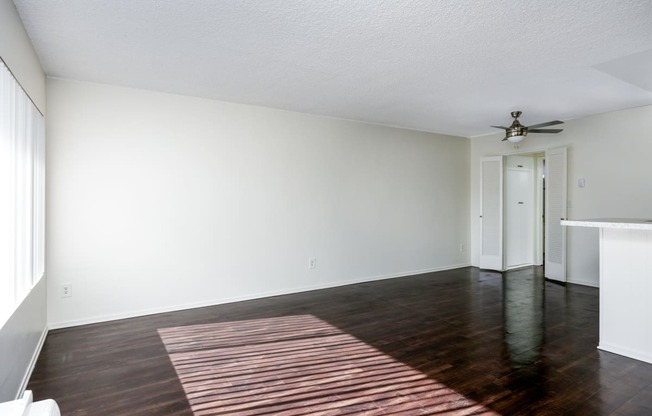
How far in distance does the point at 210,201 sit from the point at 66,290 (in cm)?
161

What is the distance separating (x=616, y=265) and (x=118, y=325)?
4.38m

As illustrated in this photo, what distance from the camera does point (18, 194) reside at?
232cm

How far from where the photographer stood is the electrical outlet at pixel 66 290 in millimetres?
3455

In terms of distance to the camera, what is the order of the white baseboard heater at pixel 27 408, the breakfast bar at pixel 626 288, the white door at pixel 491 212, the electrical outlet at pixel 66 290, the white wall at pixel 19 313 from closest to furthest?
the white baseboard heater at pixel 27 408, the white wall at pixel 19 313, the breakfast bar at pixel 626 288, the electrical outlet at pixel 66 290, the white door at pixel 491 212

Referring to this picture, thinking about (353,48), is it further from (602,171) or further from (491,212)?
(491,212)

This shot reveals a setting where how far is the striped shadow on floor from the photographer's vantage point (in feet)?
6.83

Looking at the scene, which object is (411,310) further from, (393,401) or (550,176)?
(550,176)

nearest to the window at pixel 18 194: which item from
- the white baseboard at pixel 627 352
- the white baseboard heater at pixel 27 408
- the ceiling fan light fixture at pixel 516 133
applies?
the white baseboard heater at pixel 27 408

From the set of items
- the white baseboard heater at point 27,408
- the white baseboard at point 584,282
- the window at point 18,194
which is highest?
the window at point 18,194

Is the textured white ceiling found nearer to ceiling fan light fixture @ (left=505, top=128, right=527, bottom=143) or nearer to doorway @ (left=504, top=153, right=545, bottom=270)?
ceiling fan light fixture @ (left=505, top=128, right=527, bottom=143)

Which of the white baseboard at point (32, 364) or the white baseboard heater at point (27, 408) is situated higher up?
→ the white baseboard heater at point (27, 408)

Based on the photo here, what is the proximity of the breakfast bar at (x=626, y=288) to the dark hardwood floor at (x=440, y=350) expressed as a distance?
0.42ft

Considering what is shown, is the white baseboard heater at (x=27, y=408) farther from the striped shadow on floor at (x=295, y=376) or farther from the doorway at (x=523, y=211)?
the doorway at (x=523, y=211)

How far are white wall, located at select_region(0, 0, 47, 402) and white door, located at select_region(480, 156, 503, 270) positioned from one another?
6.17 m
